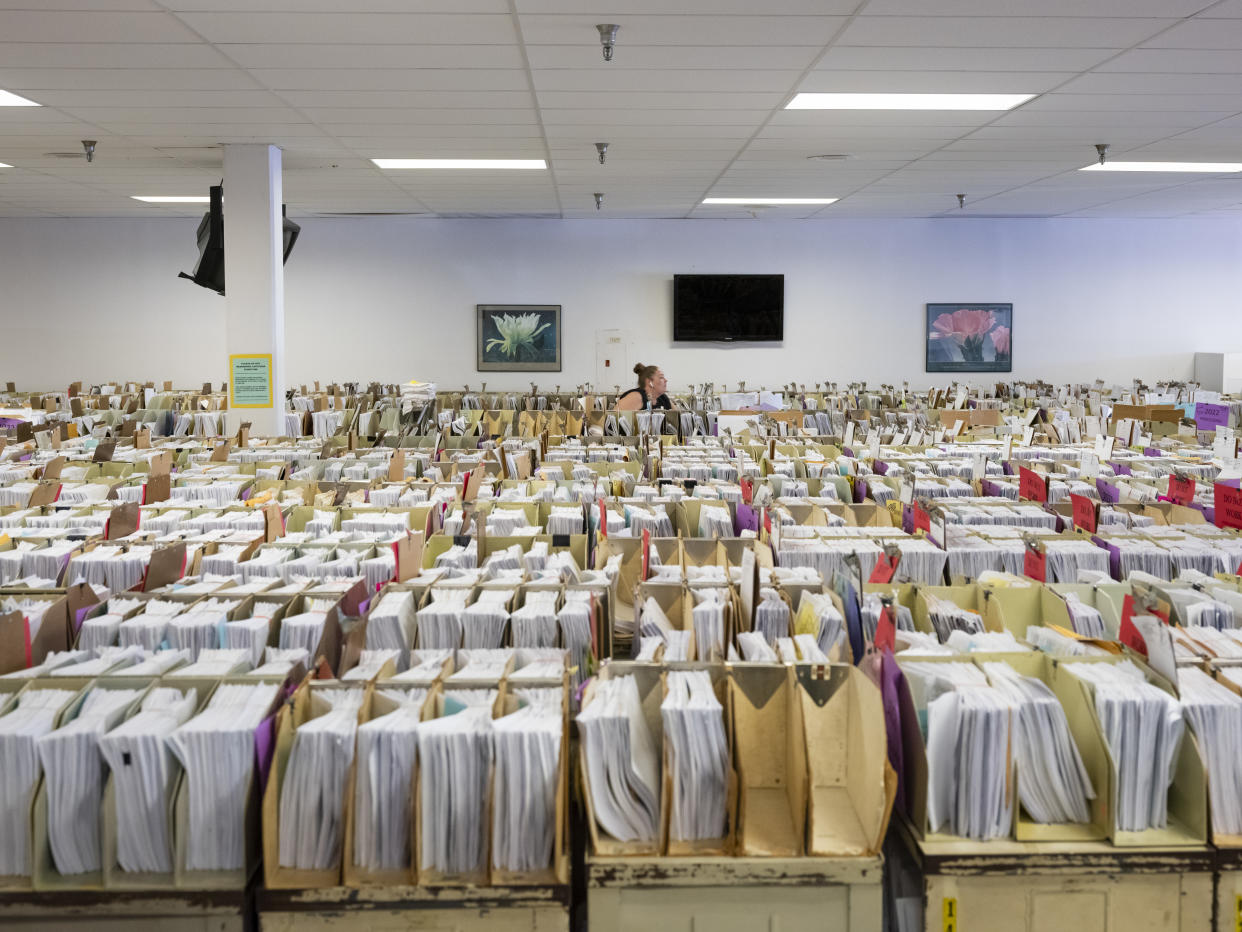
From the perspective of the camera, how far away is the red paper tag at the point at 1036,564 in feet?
10.5

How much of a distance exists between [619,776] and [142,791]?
0.84 metres

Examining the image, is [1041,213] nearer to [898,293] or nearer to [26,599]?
[898,293]

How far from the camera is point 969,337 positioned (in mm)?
13047

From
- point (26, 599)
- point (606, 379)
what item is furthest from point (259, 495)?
point (606, 379)

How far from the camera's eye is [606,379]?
1294 centimetres

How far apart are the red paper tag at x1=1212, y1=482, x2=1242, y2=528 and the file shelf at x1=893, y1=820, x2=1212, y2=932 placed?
2484mm

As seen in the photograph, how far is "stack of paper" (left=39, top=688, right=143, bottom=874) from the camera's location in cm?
178

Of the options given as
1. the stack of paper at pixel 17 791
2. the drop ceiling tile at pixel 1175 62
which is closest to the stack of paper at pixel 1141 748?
the stack of paper at pixel 17 791

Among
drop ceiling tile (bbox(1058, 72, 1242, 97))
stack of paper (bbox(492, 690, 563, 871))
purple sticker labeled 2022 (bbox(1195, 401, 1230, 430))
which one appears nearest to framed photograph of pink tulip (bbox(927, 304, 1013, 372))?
purple sticker labeled 2022 (bbox(1195, 401, 1230, 430))

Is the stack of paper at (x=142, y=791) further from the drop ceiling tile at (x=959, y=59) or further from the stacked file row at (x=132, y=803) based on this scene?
the drop ceiling tile at (x=959, y=59)

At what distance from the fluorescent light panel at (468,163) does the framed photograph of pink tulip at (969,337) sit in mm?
6533

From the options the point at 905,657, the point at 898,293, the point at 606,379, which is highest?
the point at 898,293

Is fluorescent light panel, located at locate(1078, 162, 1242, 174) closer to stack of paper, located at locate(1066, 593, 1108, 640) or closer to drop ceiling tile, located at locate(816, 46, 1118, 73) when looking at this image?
drop ceiling tile, located at locate(816, 46, 1118, 73)

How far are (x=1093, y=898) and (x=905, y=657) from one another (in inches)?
21.6
